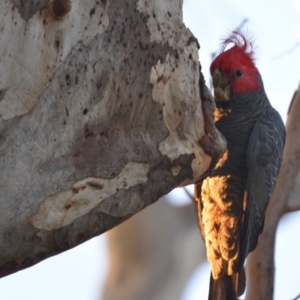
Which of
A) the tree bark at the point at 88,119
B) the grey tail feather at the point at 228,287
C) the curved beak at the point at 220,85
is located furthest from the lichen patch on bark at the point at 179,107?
the grey tail feather at the point at 228,287

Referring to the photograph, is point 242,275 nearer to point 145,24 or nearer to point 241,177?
point 241,177

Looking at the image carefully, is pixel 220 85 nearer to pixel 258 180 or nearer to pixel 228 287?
pixel 258 180

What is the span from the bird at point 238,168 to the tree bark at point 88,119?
1.00m

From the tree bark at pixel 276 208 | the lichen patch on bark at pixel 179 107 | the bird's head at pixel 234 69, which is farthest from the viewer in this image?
the bird's head at pixel 234 69

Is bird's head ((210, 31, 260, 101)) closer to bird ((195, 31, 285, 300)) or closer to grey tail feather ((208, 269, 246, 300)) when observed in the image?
bird ((195, 31, 285, 300))

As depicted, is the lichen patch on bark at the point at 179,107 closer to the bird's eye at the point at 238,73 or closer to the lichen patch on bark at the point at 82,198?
the lichen patch on bark at the point at 82,198

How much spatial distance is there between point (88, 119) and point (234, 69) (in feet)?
4.53

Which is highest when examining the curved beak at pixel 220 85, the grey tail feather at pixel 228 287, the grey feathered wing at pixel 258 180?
the curved beak at pixel 220 85

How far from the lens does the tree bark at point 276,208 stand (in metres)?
2.73

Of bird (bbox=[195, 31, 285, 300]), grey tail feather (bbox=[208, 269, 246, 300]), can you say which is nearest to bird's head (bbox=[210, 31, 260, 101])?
bird (bbox=[195, 31, 285, 300])

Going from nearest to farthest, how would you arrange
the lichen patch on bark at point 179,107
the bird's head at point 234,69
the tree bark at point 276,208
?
the lichen patch on bark at point 179,107, the tree bark at point 276,208, the bird's head at point 234,69

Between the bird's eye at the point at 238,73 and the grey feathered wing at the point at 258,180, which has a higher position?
the bird's eye at the point at 238,73

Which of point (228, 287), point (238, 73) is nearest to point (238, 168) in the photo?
point (238, 73)

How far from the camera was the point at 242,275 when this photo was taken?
290 cm
